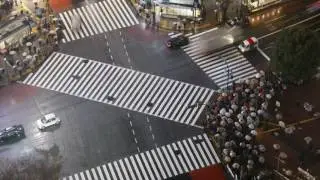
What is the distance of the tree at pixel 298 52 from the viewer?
237 feet

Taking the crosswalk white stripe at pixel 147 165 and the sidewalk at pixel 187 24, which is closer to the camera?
the crosswalk white stripe at pixel 147 165

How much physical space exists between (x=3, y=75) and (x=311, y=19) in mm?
44116

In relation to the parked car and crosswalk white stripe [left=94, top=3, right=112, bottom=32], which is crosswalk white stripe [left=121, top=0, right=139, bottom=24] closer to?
crosswalk white stripe [left=94, top=3, right=112, bottom=32]

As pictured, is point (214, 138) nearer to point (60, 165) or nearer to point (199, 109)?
point (199, 109)

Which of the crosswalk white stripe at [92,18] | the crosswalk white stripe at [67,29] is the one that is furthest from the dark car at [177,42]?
the crosswalk white stripe at [67,29]

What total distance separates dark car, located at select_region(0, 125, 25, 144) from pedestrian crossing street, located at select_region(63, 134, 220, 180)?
350 inches

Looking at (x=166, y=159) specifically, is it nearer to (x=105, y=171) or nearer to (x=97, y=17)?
(x=105, y=171)

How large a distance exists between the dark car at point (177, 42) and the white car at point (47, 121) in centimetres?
1936

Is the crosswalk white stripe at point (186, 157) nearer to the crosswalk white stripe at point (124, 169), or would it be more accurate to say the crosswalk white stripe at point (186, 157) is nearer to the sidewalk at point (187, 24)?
the crosswalk white stripe at point (124, 169)

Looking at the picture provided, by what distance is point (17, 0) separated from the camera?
306 ft

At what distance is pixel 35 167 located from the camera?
238 ft

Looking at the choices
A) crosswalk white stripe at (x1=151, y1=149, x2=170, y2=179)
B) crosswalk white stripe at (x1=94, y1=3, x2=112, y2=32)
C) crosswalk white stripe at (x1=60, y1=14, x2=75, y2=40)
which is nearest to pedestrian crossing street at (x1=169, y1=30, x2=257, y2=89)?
crosswalk white stripe at (x1=94, y1=3, x2=112, y2=32)

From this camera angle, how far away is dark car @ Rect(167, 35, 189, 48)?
8506 centimetres

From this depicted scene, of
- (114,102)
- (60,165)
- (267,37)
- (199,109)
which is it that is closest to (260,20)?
(267,37)
